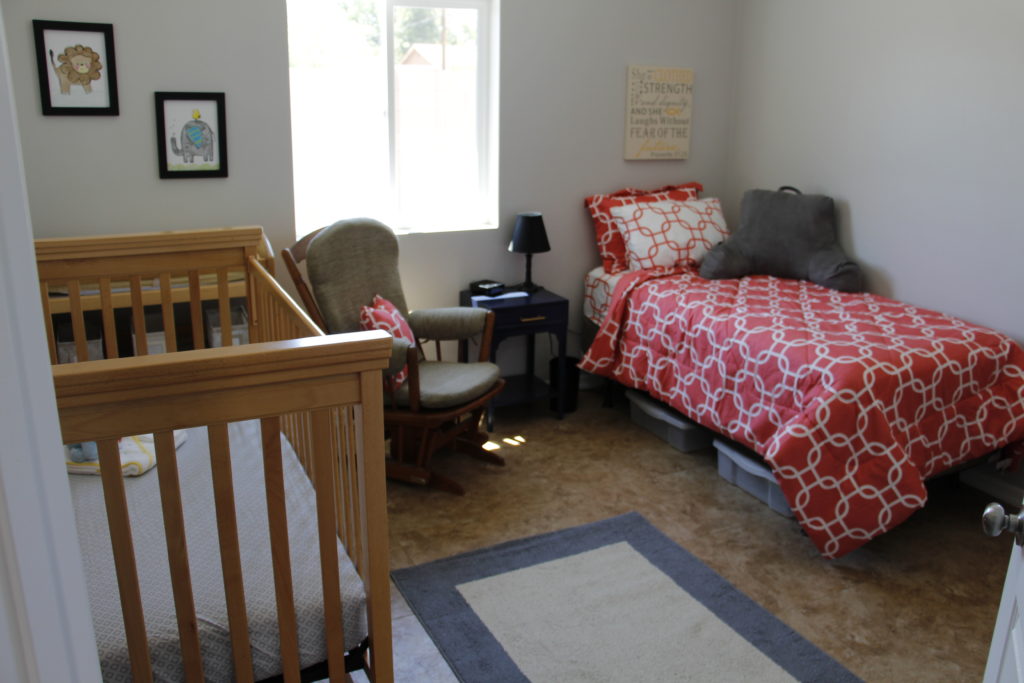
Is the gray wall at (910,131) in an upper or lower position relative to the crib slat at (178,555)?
upper

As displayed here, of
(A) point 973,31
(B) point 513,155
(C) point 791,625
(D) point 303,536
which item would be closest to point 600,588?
(C) point 791,625

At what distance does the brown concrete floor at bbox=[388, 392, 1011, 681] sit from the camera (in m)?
2.37

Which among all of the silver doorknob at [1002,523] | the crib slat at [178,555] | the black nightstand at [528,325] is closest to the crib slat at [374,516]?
the crib slat at [178,555]

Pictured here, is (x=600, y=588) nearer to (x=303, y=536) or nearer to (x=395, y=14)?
(x=303, y=536)

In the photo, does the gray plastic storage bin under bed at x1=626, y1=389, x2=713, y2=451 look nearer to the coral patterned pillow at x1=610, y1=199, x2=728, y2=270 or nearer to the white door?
the coral patterned pillow at x1=610, y1=199, x2=728, y2=270

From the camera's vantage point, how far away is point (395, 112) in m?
3.76

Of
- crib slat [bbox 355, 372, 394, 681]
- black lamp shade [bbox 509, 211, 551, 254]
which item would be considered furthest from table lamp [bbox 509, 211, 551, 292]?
crib slat [bbox 355, 372, 394, 681]

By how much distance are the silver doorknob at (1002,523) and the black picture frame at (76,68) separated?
10.2 ft

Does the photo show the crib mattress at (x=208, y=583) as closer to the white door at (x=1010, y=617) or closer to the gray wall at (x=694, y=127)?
the white door at (x=1010, y=617)

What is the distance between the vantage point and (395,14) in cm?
367

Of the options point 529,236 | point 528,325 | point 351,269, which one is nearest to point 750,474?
point 528,325

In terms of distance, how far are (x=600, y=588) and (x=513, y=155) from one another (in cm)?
218

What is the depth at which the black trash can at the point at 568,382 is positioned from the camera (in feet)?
13.2

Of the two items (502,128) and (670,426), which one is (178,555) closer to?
(670,426)
